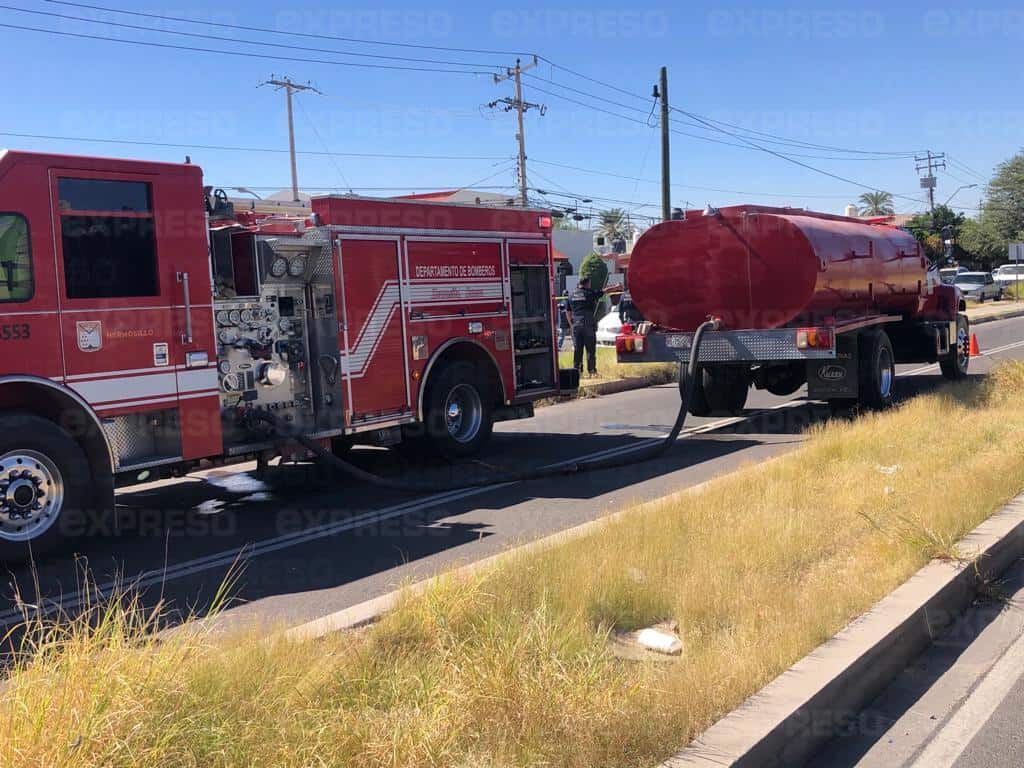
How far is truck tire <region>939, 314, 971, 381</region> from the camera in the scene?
1656 centimetres

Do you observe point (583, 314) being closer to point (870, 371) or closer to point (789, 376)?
point (789, 376)

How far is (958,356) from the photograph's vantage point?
16859mm

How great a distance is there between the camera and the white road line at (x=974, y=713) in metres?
3.96

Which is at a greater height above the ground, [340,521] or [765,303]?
[765,303]

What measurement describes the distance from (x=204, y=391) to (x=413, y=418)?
2.54 meters

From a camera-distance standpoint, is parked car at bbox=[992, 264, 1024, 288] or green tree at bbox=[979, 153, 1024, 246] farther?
green tree at bbox=[979, 153, 1024, 246]

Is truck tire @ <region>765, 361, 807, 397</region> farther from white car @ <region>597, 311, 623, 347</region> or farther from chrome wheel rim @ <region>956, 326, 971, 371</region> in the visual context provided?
white car @ <region>597, 311, 623, 347</region>

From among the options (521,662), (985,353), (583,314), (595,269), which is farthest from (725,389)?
(595,269)

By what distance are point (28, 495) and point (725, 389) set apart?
30.5 ft

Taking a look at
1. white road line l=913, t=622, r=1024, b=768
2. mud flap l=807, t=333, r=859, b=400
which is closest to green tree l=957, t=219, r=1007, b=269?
mud flap l=807, t=333, r=859, b=400

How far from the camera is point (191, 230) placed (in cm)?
795

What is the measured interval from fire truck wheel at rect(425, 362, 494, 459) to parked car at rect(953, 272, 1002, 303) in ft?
144

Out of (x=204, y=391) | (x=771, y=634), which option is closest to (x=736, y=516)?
(x=771, y=634)

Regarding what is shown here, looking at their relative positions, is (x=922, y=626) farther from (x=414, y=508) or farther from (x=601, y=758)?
(x=414, y=508)
